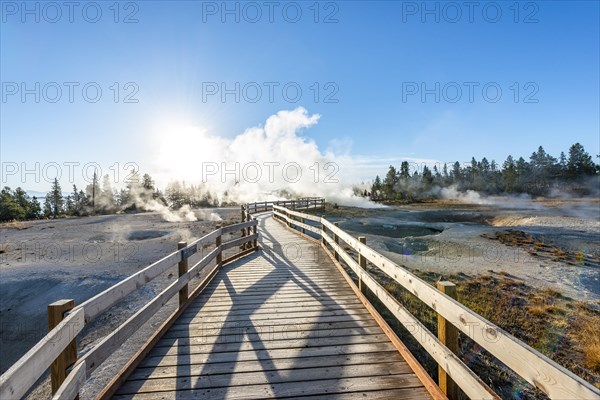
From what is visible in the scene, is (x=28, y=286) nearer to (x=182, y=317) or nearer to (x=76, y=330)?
(x=182, y=317)

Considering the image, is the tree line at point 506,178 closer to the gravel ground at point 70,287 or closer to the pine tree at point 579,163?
the pine tree at point 579,163

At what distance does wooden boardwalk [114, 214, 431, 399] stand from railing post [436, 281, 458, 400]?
288 millimetres

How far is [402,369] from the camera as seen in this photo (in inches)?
130

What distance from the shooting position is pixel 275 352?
3684 millimetres

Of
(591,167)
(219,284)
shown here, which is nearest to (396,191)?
(591,167)

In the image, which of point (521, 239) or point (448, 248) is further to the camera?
point (521, 239)

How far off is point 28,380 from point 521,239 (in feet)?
79.1

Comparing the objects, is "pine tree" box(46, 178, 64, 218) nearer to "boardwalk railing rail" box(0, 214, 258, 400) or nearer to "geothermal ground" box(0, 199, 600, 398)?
"geothermal ground" box(0, 199, 600, 398)

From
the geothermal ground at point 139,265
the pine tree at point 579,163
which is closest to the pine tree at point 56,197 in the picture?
the geothermal ground at point 139,265

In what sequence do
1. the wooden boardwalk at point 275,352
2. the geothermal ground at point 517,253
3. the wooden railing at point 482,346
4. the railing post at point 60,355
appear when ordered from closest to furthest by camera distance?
1. the wooden railing at point 482,346
2. the railing post at point 60,355
3. the wooden boardwalk at point 275,352
4. the geothermal ground at point 517,253

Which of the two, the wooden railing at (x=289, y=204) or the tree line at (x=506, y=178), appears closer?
the wooden railing at (x=289, y=204)

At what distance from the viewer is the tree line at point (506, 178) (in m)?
71.4

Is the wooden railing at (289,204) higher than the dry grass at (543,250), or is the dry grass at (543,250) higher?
the wooden railing at (289,204)

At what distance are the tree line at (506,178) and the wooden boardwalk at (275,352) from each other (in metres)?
73.2
